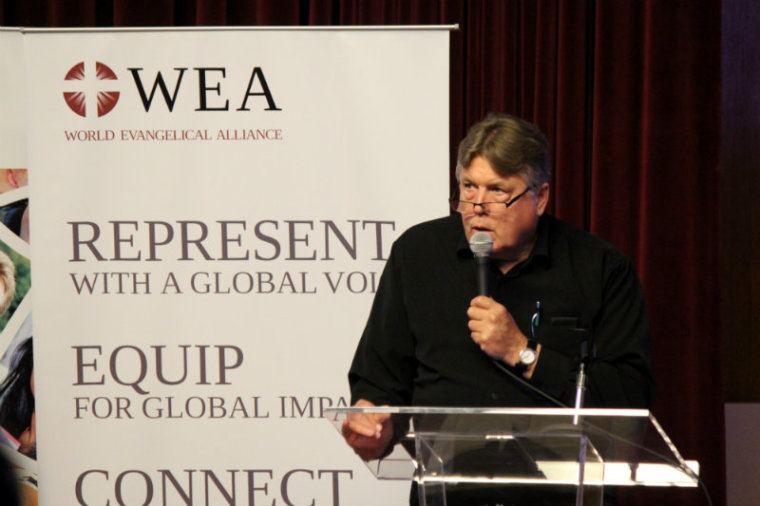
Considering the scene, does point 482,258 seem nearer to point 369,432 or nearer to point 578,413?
point 369,432

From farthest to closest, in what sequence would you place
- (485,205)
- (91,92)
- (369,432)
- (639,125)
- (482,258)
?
(639,125), (91,92), (485,205), (482,258), (369,432)

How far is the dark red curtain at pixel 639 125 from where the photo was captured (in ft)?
13.8

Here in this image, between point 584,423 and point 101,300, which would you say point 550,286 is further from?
point 101,300

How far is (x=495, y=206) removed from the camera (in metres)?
2.82

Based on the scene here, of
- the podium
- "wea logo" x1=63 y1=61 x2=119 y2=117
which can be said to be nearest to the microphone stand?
the podium

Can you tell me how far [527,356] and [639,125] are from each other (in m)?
1.96

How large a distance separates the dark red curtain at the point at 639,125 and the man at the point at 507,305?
4.48 feet

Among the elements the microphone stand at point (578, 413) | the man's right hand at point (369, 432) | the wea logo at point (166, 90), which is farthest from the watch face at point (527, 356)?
the wea logo at point (166, 90)

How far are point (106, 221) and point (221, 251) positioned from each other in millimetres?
436

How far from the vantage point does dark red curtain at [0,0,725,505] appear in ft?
13.8

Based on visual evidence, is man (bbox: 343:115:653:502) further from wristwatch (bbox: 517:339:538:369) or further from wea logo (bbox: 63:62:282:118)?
wea logo (bbox: 63:62:282:118)

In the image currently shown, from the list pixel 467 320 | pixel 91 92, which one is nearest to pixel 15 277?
pixel 91 92

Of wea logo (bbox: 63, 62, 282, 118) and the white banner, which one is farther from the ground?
wea logo (bbox: 63, 62, 282, 118)

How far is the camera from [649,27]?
13.9ft
